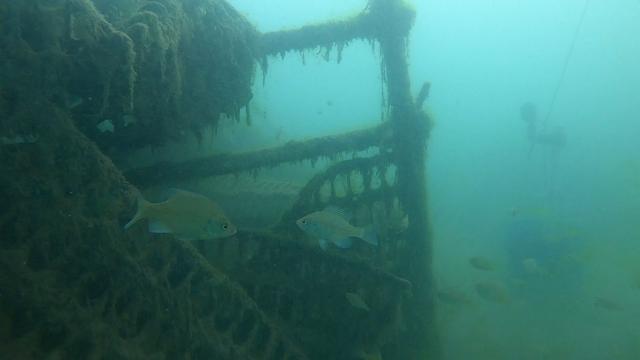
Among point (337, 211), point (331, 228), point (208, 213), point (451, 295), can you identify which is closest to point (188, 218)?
point (208, 213)

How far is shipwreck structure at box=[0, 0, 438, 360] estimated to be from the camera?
11.6ft

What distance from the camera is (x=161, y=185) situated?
21.3 feet

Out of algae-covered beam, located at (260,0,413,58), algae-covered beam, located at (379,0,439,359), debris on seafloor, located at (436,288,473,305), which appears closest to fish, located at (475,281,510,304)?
debris on seafloor, located at (436,288,473,305)

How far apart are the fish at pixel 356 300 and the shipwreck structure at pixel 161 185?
0.10 meters

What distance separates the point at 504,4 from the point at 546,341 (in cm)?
17080

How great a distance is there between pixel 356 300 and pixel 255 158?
2.51 meters

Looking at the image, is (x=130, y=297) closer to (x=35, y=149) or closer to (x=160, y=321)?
(x=160, y=321)

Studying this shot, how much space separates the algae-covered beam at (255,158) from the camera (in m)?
6.36

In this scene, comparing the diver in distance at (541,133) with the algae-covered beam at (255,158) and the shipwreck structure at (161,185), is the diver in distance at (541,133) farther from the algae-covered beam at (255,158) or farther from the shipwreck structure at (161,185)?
the algae-covered beam at (255,158)

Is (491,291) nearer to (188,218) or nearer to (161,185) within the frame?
(161,185)

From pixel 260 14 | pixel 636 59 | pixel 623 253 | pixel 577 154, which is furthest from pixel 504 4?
pixel 623 253

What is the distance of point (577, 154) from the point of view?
185 feet

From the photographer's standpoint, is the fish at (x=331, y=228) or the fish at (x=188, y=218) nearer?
the fish at (x=188, y=218)

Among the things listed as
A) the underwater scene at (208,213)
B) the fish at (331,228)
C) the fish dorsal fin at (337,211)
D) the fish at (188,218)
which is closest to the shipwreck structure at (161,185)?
the underwater scene at (208,213)
